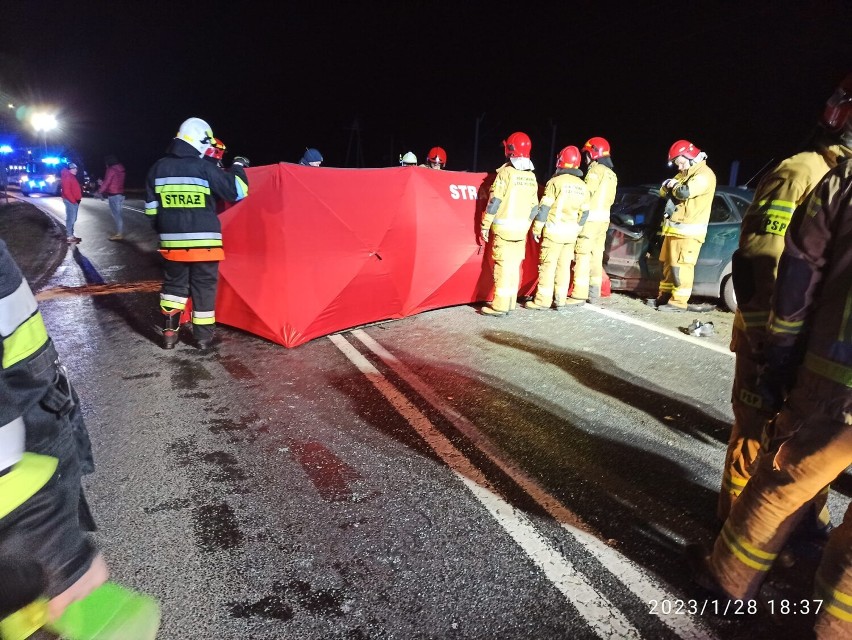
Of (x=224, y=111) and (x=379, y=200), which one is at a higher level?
(x=224, y=111)

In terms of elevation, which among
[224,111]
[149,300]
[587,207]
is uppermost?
[224,111]

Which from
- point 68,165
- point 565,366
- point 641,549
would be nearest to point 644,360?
point 565,366

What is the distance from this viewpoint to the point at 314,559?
7.93 feet

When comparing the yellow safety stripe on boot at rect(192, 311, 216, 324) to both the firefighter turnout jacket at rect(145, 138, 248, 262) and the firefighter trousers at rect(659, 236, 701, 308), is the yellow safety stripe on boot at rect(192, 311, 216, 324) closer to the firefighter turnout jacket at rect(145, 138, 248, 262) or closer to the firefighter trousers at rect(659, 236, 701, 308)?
the firefighter turnout jacket at rect(145, 138, 248, 262)

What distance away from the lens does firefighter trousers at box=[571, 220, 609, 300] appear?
704cm

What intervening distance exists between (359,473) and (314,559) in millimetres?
741

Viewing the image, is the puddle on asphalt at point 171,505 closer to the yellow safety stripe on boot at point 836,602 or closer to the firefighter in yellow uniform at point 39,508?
the firefighter in yellow uniform at point 39,508

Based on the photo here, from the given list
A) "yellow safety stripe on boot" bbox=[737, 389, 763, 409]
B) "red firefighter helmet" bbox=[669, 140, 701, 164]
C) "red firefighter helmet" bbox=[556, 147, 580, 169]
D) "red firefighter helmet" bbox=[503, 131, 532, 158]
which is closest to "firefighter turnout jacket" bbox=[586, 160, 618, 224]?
"red firefighter helmet" bbox=[556, 147, 580, 169]

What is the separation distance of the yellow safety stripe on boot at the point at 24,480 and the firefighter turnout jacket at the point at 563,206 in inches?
229

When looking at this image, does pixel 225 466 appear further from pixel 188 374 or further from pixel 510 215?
pixel 510 215

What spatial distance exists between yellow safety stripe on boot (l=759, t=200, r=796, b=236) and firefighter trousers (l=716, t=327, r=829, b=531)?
48 centimetres

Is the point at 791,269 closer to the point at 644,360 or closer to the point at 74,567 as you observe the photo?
the point at 74,567

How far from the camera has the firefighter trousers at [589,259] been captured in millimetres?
7039

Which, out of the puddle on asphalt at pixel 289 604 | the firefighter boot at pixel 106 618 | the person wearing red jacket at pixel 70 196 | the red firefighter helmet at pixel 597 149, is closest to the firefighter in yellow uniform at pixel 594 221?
the red firefighter helmet at pixel 597 149
